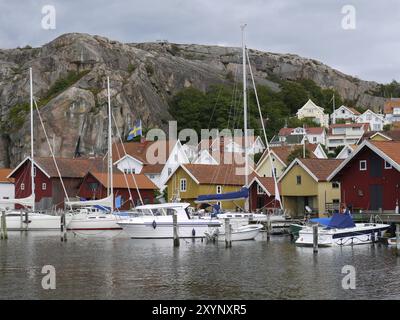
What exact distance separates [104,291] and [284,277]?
30.1ft

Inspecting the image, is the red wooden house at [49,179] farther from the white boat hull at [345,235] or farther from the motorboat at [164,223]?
the white boat hull at [345,235]

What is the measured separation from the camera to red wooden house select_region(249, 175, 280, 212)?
78000 millimetres

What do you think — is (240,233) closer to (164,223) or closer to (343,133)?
(164,223)

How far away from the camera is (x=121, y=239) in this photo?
198 ft

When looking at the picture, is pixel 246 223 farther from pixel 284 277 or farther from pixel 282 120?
pixel 282 120

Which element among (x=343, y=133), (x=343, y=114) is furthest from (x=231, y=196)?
(x=343, y=114)

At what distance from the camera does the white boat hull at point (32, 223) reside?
7219 cm

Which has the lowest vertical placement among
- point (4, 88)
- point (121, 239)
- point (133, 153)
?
point (121, 239)

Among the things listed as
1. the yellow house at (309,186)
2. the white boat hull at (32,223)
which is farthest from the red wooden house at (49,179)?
the yellow house at (309,186)

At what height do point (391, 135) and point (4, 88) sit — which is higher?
point (4, 88)

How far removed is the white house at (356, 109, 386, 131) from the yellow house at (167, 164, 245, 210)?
93475 millimetres

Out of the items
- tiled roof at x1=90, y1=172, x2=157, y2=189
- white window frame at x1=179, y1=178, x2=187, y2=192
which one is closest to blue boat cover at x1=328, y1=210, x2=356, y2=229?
white window frame at x1=179, y1=178, x2=187, y2=192

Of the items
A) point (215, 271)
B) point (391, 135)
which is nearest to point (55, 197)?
point (391, 135)

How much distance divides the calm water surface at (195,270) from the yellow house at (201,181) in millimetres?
30312
